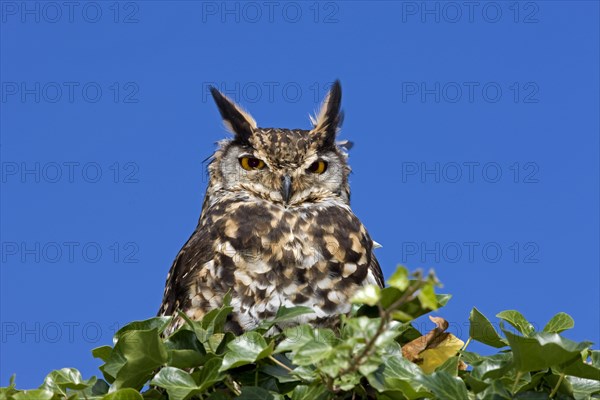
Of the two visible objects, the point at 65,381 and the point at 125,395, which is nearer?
the point at 125,395

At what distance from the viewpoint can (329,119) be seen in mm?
5578

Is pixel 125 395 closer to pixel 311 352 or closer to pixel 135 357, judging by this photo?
pixel 135 357

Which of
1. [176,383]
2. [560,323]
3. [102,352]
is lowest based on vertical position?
[176,383]

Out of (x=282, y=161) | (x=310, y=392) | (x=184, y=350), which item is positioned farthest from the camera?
(x=282, y=161)

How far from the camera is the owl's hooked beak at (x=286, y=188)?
5.04 meters

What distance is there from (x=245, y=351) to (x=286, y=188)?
110 inches

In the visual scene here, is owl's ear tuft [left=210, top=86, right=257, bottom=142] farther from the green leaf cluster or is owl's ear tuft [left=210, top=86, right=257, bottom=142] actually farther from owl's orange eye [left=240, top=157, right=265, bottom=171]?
the green leaf cluster


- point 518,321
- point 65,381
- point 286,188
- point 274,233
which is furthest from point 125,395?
point 286,188

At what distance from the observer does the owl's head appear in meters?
5.14

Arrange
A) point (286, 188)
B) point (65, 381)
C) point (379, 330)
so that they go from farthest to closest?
point (286, 188), point (65, 381), point (379, 330)

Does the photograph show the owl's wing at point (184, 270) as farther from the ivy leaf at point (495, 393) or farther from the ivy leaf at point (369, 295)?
the ivy leaf at point (369, 295)

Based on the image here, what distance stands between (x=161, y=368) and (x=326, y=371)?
0.75 meters

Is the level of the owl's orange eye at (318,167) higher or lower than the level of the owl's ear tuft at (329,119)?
lower

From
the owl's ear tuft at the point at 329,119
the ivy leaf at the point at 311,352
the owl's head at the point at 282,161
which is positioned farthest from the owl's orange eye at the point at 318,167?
the ivy leaf at the point at 311,352
